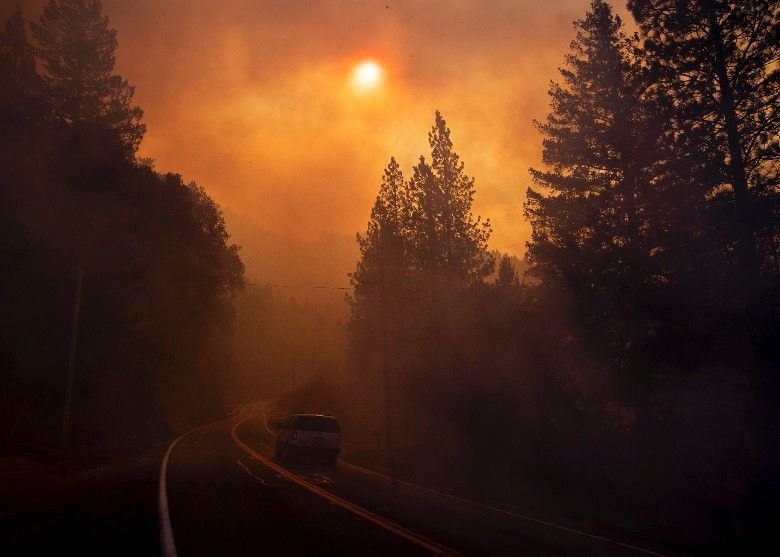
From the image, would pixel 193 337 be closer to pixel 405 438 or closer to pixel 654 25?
pixel 405 438

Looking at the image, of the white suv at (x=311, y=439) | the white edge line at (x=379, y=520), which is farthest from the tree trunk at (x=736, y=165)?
the white suv at (x=311, y=439)

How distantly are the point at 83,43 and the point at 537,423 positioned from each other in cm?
4065

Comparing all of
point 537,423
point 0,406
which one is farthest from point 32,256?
point 537,423

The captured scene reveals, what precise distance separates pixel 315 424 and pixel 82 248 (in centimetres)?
2203

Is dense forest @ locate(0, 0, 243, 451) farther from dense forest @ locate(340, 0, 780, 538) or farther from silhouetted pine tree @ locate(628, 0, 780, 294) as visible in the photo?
silhouetted pine tree @ locate(628, 0, 780, 294)

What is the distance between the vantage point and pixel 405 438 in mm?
38438

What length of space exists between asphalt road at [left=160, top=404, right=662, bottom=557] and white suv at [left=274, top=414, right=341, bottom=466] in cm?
565

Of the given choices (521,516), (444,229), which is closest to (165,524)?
(521,516)

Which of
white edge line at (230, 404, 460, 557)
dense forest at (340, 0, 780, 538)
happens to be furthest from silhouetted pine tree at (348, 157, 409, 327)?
white edge line at (230, 404, 460, 557)

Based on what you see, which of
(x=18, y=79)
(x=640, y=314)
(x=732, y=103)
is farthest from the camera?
(x=18, y=79)

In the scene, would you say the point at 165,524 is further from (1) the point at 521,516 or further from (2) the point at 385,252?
(2) the point at 385,252

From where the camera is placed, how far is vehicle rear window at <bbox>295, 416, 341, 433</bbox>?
83.1ft

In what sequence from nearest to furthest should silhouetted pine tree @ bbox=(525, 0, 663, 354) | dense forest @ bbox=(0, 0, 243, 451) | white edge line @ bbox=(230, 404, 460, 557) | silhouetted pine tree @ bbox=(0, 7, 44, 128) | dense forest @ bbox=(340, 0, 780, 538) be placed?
white edge line @ bbox=(230, 404, 460, 557)
dense forest @ bbox=(340, 0, 780, 538)
silhouetted pine tree @ bbox=(525, 0, 663, 354)
dense forest @ bbox=(0, 0, 243, 451)
silhouetted pine tree @ bbox=(0, 7, 44, 128)

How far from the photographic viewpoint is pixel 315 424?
25.6 metres
